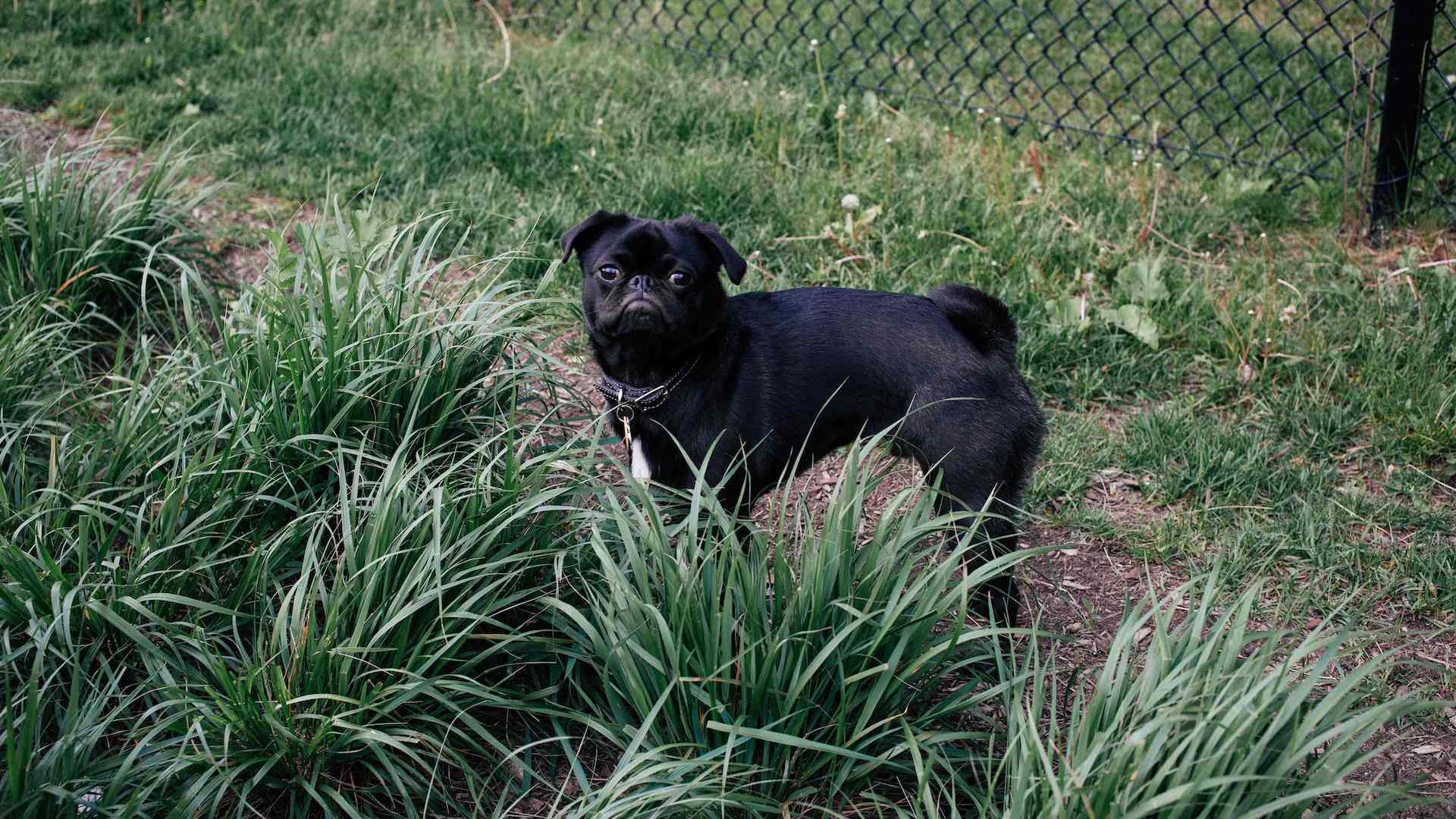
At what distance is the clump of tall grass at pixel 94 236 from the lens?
3609mm

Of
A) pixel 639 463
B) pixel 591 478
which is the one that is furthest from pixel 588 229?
pixel 591 478

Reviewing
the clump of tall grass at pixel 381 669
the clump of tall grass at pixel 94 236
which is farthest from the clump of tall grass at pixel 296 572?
the clump of tall grass at pixel 94 236

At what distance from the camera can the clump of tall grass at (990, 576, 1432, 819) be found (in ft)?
5.92

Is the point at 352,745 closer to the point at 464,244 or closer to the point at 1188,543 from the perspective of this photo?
the point at 1188,543

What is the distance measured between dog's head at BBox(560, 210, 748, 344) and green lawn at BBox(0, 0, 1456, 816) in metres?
0.31

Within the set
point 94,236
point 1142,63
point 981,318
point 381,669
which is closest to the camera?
point 381,669

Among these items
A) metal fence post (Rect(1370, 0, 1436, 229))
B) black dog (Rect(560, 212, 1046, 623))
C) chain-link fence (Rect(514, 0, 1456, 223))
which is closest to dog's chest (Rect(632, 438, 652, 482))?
black dog (Rect(560, 212, 1046, 623))

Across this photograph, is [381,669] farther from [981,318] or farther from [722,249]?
[981,318]

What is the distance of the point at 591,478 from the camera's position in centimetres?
262

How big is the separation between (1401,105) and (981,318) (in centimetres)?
250

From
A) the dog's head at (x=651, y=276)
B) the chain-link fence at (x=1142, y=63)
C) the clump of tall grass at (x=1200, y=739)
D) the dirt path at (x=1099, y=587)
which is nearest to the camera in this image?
the clump of tall grass at (x=1200, y=739)

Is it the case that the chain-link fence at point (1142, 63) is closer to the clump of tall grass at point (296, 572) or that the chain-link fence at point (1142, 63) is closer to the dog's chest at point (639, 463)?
the dog's chest at point (639, 463)

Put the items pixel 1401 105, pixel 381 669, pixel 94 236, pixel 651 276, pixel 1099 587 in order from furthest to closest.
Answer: pixel 1401 105 → pixel 94 236 → pixel 1099 587 → pixel 651 276 → pixel 381 669

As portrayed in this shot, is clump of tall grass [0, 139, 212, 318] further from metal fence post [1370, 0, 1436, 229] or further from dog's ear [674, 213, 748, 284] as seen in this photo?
metal fence post [1370, 0, 1436, 229]
